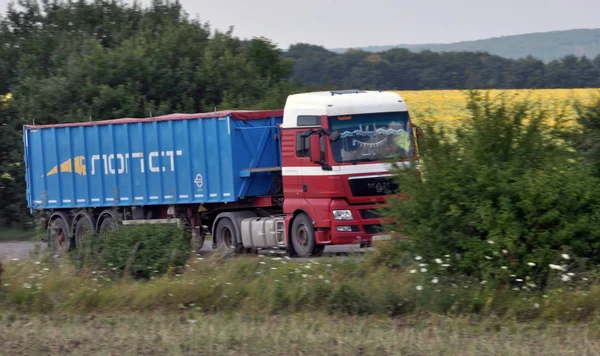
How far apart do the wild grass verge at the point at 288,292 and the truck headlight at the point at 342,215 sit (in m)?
3.92

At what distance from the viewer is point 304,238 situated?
17281 mm

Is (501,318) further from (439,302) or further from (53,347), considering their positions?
(53,347)

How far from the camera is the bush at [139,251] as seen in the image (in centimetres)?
1274

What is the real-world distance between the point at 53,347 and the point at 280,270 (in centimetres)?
331

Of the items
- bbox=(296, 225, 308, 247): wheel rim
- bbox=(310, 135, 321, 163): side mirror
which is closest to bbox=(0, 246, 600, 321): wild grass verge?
bbox=(310, 135, 321, 163): side mirror

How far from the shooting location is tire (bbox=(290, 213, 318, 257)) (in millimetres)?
16953

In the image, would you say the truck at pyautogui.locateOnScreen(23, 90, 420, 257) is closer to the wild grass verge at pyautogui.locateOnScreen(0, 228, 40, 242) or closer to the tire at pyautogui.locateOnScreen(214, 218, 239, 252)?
the tire at pyautogui.locateOnScreen(214, 218, 239, 252)

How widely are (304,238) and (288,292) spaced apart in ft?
22.0

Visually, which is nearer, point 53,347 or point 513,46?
point 53,347

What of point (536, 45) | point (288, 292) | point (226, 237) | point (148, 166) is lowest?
point (226, 237)

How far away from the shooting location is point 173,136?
1980 centimetres

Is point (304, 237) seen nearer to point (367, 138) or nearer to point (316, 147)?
point (316, 147)

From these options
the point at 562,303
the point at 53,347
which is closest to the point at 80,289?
the point at 53,347

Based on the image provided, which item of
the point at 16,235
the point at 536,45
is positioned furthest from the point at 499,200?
the point at 536,45
